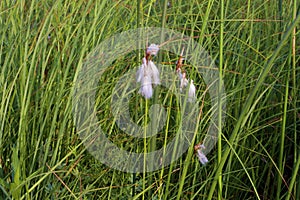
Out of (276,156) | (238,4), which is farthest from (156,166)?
(238,4)

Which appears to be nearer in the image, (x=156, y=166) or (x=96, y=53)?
(x=156, y=166)

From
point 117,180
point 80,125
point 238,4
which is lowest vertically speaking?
point 117,180

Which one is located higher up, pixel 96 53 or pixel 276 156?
pixel 96 53

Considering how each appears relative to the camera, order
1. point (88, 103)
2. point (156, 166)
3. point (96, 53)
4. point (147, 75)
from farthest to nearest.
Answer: point (96, 53) < point (88, 103) < point (156, 166) < point (147, 75)

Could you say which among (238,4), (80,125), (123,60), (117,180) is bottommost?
(117,180)

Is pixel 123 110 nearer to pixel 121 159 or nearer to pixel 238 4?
pixel 121 159

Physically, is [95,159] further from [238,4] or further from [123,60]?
[238,4]

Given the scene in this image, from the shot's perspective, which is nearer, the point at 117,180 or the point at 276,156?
the point at 117,180

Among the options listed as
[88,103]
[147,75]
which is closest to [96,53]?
[88,103]

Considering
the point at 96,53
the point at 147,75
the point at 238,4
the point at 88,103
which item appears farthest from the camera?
the point at 238,4
